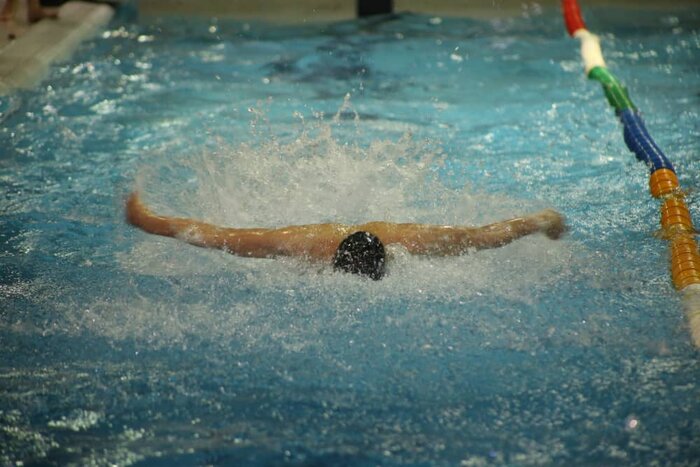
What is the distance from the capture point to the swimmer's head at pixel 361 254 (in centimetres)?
341

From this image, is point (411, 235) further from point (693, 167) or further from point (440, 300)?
point (693, 167)

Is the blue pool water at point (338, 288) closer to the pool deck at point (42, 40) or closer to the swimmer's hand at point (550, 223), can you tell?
the swimmer's hand at point (550, 223)

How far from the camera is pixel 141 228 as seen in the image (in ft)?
13.2

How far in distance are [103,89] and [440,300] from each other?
4.53m

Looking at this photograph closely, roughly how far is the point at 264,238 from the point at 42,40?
5.26 m

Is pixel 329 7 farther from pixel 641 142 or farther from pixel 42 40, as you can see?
pixel 641 142

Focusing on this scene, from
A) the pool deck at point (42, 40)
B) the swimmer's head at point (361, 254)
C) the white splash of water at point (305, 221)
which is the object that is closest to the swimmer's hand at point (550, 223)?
the white splash of water at point (305, 221)

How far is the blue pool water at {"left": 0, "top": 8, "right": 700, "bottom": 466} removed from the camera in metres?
2.75

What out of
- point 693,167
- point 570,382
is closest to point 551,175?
point 693,167

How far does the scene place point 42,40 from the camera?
25.9 ft

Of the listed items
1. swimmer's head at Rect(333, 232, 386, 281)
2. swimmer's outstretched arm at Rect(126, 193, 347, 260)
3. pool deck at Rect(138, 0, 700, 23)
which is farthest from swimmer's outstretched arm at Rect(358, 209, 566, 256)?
pool deck at Rect(138, 0, 700, 23)

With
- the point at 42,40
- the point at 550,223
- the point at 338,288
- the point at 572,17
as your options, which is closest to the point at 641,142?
the point at 550,223

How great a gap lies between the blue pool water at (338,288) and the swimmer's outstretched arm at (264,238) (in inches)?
4.2

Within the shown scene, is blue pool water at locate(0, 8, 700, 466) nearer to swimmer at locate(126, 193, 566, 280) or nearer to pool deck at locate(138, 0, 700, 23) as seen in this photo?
swimmer at locate(126, 193, 566, 280)
